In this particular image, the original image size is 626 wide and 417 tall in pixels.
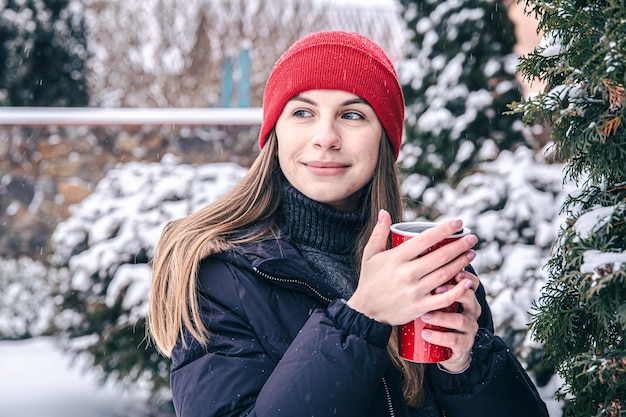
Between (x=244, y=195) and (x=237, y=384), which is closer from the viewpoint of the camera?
(x=237, y=384)

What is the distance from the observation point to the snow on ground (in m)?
4.55

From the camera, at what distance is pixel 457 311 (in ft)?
4.30

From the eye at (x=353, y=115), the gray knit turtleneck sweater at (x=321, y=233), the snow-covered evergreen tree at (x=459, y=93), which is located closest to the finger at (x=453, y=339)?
the gray knit turtleneck sweater at (x=321, y=233)

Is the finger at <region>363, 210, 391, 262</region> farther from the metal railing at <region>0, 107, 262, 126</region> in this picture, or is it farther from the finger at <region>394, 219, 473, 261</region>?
the metal railing at <region>0, 107, 262, 126</region>

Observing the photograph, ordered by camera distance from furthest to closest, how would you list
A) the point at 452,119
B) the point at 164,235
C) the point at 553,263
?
the point at 452,119 → the point at 164,235 → the point at 553,263

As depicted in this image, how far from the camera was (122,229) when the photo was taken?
4.34m

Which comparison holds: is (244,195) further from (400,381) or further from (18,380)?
(18,380)

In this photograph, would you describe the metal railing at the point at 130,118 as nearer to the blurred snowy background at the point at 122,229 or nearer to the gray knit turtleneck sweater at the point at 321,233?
the blurred snowy background at the point at 122,229

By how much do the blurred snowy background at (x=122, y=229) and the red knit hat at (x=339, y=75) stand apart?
1562 mm

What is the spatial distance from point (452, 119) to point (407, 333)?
11.8 feet

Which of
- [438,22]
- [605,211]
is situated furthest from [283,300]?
[438,22]

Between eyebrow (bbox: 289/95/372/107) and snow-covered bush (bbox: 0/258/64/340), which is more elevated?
eyebrow (bbox: 289/95/372/107)

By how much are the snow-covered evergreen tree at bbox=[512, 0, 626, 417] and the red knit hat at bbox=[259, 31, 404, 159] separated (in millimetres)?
487

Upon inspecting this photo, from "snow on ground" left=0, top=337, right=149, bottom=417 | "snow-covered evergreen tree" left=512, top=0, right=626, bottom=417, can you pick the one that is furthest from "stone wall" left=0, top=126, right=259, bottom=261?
"snow-covered evergreen tree" left=512, top=0, right=626, bottom=417
